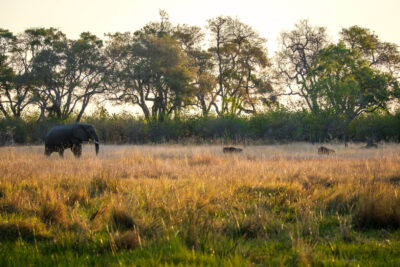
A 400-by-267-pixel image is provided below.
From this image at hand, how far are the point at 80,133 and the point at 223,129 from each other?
16.5 metres

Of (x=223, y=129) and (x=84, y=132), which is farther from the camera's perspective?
(x=223, y=129)

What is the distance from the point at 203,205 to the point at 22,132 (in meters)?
31.0

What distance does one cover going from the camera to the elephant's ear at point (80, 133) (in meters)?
14.9

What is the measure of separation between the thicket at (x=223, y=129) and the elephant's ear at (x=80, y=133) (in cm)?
1091

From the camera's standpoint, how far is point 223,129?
29.6 metres

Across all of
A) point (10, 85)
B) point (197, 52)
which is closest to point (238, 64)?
point (197, 52)

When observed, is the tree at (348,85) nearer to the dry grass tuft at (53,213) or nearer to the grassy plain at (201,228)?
the grassy plain at (201,228)

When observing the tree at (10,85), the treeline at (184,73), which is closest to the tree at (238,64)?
the treeline at (184,73)

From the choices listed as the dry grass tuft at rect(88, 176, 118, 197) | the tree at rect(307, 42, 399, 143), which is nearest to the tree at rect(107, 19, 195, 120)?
the tree at rect(307, 42, 399, 143)

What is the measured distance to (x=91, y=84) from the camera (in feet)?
113

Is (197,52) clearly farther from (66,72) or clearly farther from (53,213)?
(53,213)

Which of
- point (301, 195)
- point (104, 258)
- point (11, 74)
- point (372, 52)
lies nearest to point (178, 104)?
point (11, 74)

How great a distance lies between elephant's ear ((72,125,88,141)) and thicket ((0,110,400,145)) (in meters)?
10.9

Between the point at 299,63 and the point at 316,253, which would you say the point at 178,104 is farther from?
the point at 316,253
